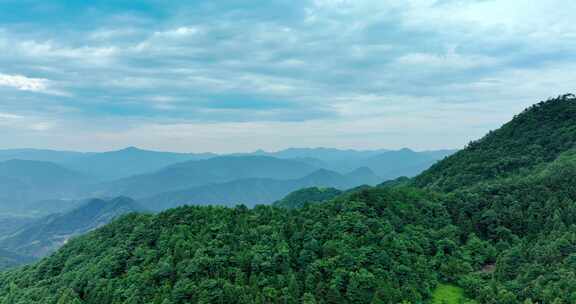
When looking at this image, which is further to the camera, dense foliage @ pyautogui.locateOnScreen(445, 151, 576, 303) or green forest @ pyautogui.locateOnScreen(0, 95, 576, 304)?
green forest @ pyautogui.locateOnScreen(0, 95, 576, 304)

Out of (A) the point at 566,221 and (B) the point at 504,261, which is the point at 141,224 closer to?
(B) the point at 504,261

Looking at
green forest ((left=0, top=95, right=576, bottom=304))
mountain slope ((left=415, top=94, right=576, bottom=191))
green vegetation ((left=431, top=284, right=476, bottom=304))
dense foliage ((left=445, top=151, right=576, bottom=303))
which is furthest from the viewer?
mountain slope ((left=415, top=94, right=576, bottom=191))

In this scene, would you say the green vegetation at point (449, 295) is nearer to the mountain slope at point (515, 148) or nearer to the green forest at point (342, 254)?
the green forest at point (342, 254)

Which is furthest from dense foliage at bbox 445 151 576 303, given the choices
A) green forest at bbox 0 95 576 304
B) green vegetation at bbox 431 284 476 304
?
green vegetation at bbox 431 284 476 304

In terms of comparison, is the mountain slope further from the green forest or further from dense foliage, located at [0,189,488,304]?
dense foliage, located at [0,189,488,304]

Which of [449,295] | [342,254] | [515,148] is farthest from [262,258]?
[515,148]

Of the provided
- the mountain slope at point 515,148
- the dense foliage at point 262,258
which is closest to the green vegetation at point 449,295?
the dense foliage at point 262,258

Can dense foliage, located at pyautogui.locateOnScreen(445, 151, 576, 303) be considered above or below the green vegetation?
above
